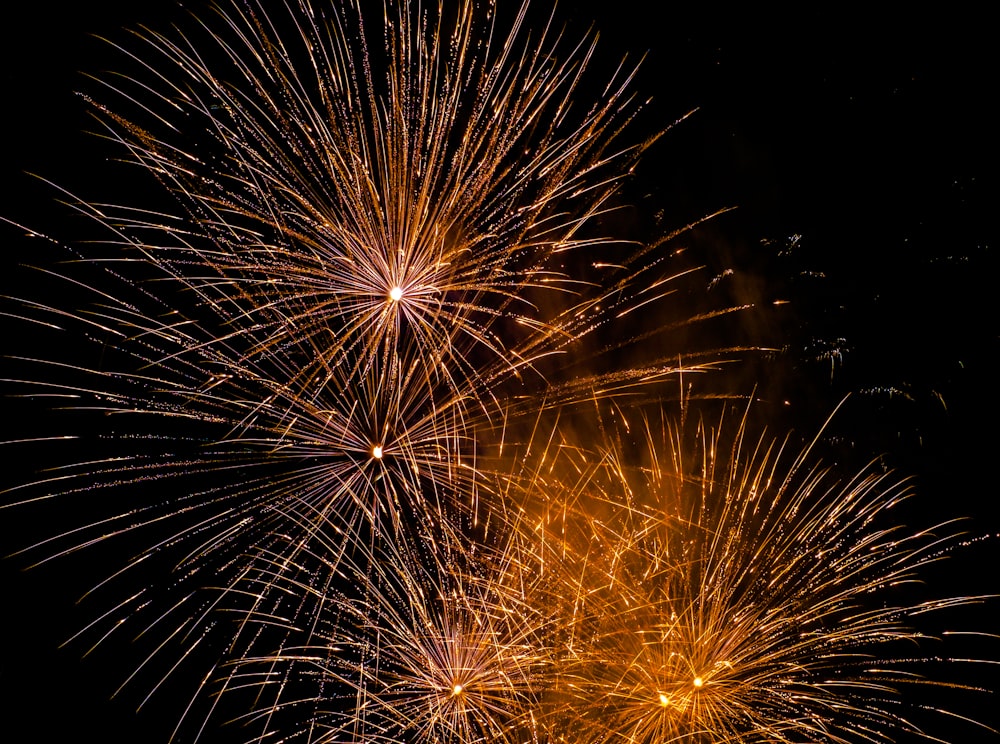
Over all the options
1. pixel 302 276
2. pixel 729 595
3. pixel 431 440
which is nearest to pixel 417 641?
pixel 431 440

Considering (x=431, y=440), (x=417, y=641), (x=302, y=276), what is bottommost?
(x=417, y=641)

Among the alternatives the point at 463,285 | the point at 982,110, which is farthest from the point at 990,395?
the point at 463,285

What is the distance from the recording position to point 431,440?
292 centimetres

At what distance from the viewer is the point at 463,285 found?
9.14ft

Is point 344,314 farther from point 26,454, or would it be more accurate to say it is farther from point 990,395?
point 990,395

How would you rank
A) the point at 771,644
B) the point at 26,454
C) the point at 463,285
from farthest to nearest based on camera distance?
1. the point at 26,454
2. the point at 771,644
3. the point at 463,285

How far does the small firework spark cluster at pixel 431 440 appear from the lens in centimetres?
284

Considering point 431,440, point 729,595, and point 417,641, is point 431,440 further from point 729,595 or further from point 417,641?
point 729,595

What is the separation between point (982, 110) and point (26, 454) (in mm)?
5143

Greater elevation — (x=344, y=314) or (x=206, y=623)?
(x=344, y=314)

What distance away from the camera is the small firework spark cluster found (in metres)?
2.84

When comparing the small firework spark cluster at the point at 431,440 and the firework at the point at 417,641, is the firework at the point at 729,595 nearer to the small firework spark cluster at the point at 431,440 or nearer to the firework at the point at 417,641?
the small firework spark cluster at the point at 431,440

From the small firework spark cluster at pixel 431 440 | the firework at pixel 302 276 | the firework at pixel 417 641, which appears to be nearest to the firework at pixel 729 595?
the small firework spark cluster at pixel 431 440

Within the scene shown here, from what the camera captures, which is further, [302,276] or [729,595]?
[729,595]
